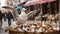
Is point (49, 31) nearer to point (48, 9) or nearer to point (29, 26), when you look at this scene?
point (29, 26)

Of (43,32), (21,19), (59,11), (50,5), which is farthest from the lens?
(50,5)

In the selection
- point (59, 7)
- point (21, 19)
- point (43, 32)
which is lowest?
point (43, 32)

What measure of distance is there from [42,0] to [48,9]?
66cm

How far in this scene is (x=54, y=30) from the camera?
3959mm

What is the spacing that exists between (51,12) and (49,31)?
4254mm

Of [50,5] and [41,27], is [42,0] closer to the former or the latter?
[50,5]

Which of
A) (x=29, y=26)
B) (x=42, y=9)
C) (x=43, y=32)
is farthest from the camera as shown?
(x=42, y=9)

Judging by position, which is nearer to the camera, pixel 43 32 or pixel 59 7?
pixel 43 32

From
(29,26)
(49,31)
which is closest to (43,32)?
(49,31)

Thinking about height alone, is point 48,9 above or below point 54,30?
above

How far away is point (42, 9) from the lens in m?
8.88

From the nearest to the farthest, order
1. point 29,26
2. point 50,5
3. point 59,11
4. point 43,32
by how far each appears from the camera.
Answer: point 43,32
point 29,26
point 59,11
point 50,5

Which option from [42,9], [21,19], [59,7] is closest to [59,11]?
[59,7]

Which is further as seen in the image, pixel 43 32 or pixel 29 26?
pixel 29 26
